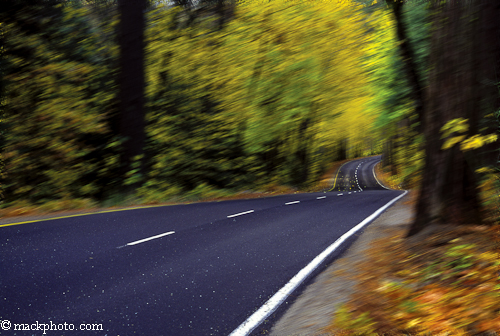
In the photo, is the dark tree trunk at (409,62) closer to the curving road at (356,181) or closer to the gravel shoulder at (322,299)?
the gravel shoulder at (322,299)

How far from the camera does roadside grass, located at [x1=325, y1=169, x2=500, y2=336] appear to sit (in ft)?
12.3

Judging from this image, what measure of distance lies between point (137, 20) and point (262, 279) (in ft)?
44.4

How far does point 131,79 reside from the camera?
1612 centimetres

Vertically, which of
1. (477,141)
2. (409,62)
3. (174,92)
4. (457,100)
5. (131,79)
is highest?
(131,79)

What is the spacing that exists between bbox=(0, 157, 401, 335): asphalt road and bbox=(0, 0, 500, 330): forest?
8.80 feet

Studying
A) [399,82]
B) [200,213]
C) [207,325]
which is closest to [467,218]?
[207,325]

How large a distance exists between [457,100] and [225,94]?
16476 mm

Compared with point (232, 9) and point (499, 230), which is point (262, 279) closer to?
point (499, 230)

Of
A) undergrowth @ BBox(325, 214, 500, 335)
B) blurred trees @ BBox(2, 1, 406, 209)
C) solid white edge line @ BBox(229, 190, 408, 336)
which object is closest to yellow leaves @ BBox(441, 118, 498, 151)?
undergrowth @ BBox(325, 214, 500, 335)

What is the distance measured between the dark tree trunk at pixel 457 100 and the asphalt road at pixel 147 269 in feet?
7.76

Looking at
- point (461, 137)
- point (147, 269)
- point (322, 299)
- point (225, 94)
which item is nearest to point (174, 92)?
point (225, 94)

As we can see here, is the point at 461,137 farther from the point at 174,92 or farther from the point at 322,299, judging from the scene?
the point at 174,92

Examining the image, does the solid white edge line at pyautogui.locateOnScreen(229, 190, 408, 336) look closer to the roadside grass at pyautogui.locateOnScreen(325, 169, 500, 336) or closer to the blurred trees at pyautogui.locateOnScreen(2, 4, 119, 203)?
the roadside grass at pyautogui.locateOnScreen(325, 169, 500, 336)

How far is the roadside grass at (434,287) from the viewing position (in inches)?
148
